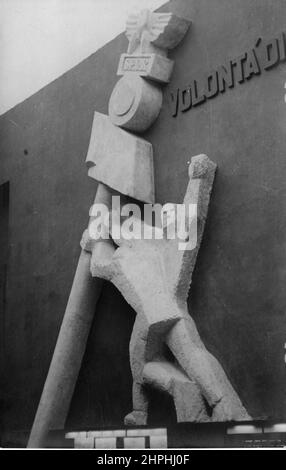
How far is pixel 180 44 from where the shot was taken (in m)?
4.92

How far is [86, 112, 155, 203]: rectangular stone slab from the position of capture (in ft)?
16.1

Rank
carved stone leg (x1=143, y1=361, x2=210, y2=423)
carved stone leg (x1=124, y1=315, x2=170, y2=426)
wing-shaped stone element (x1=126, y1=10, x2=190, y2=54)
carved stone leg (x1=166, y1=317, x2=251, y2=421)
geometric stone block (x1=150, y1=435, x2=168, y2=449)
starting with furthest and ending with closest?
wing-shaped stone element (x1=126, y1=10, x2=190, y2=54), carved stone leg (x1=124, y1=315, x2=170, y2=426), geometric stone block (x1=150, y1=435, x2=168, y2=449), carved stone leg (x1=143, y1=361, x2=210, y2=423), carved stone leg (x1=166, y1=317, x2=251, y2=421)

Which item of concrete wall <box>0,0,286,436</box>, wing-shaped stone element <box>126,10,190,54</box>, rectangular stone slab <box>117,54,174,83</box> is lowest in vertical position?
concrete wall <box>0,0,286,436</box>

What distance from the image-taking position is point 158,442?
4238 mm

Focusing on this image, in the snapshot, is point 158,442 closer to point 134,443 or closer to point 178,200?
point 134,443

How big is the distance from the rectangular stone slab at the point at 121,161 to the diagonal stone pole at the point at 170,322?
413mm

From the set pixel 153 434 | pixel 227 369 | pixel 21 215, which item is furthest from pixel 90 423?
pixel 21 215

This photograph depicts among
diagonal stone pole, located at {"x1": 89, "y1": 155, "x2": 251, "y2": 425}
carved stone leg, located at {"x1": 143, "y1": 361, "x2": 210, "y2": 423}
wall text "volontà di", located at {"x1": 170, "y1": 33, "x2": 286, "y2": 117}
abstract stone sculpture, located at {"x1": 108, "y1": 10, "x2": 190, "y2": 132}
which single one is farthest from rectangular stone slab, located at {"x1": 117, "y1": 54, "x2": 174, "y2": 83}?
carved stone leg, located at {"x1": 143, "y1": 361, "x2": 210, "y2": 423}

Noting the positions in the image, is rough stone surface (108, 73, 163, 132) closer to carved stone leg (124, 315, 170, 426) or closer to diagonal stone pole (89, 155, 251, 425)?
diagonal stone pole (89, 155, 251, 425)

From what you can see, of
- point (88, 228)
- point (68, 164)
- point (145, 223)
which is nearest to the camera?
point (145, 223)

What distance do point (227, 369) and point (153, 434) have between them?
1.86 feet

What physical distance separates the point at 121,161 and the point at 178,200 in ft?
1.68

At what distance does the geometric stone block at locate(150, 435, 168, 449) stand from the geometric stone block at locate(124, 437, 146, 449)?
0.17 feet

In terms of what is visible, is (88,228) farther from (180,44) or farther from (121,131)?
(180,44)
